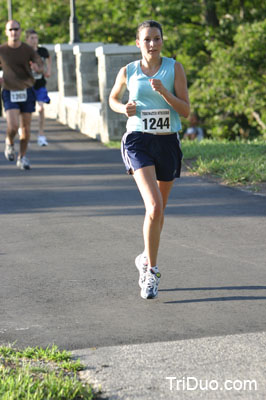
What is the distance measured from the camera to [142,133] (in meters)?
6.19

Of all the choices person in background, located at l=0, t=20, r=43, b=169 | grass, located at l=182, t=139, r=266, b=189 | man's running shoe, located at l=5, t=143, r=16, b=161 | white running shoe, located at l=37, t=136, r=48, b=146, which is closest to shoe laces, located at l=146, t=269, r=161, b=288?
grass, located at l=182, t=139, r=266, b=189

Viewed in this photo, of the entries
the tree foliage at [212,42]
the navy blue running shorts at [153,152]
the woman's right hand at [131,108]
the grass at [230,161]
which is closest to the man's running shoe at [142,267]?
the navy blue running shorts at [153,152]

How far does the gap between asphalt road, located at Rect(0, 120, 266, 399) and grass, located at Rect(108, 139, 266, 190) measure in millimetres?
338

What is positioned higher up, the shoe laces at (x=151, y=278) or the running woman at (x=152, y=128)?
the running woman at (x=152, y=128)

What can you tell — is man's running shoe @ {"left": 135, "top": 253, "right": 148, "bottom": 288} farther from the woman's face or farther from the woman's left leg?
the woman's face

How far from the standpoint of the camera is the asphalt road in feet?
17.3

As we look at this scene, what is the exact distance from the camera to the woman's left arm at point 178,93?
19.5 ft

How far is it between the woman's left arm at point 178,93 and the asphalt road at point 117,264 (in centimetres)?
120

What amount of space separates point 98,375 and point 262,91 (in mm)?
24138

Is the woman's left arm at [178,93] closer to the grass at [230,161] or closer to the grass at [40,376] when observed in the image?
the grass at [40,376]

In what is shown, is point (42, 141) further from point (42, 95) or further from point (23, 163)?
point (23, 163)

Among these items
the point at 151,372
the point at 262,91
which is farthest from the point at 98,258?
the point at 262,91

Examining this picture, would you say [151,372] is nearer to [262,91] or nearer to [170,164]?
[170,164]

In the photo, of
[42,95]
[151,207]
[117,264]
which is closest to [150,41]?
[151,207]
